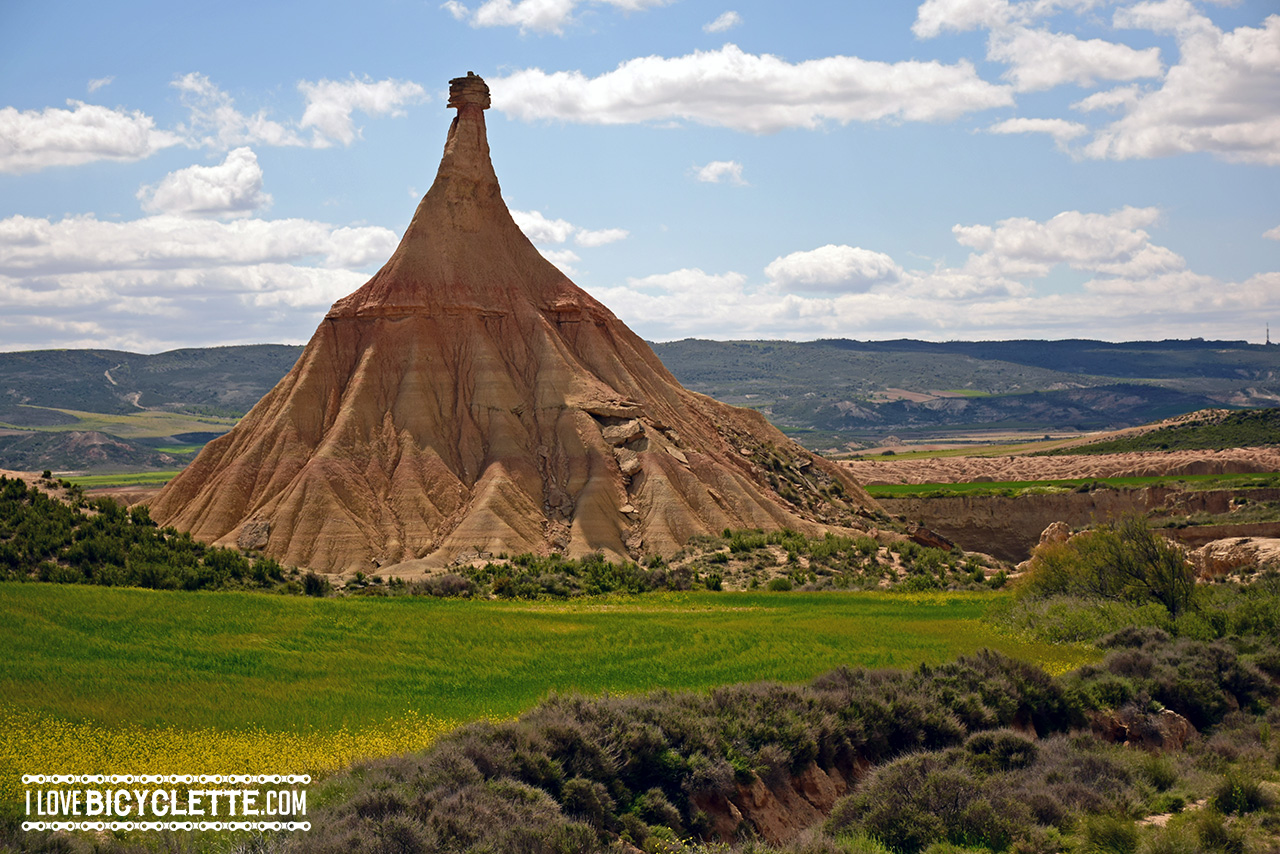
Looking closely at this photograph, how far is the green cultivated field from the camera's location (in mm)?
17406

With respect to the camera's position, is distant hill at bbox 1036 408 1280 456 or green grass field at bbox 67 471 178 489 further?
green grass field at bbox 67 471 178 489

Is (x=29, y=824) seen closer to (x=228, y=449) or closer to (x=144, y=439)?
(x=228, y=449)

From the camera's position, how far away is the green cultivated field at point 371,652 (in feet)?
57.1

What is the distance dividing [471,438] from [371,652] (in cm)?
3050

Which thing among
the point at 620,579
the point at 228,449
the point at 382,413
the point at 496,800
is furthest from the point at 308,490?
the point at 496,800

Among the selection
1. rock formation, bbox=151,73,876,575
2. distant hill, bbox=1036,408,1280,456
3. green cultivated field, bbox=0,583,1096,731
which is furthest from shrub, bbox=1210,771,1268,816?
distant hill, bbox=1036,408,1280,456

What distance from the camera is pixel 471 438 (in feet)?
173

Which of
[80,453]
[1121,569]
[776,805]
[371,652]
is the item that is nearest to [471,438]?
[1121,569]

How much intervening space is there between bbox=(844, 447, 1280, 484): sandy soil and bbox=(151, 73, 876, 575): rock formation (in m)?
31.6

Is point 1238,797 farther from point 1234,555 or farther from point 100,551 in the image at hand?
point 1234,555

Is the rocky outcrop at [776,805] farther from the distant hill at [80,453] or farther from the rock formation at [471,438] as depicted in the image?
the distant hill at [80,453]

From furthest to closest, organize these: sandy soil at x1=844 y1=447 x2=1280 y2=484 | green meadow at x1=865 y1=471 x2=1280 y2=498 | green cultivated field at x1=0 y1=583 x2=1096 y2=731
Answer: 1. sandy soil at x1=844 y1=447 x2=1280 y2=484
2. green meadow at x1=865 y1=471 x2=1280 y2=498
3. green cultivated field at x1=0 y1=583 x2=1096 y2=731

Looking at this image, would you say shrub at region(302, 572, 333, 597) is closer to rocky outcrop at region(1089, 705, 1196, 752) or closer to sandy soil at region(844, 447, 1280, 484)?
rocky outcrop at region(1089, 705, 1196, 752)

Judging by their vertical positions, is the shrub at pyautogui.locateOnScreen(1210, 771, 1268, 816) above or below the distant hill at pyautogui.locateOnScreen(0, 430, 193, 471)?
above
